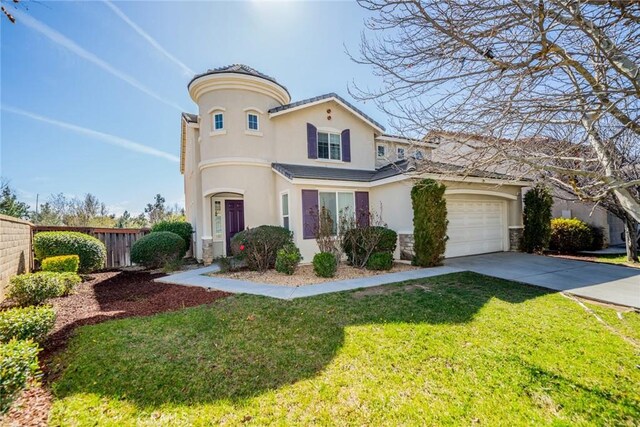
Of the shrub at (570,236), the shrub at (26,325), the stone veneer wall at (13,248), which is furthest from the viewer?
the shrub at (570,236)

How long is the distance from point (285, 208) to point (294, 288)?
202 inches

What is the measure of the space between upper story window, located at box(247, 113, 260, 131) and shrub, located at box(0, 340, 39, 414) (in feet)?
36.4

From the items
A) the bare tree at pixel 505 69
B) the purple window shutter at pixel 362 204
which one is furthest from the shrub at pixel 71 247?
the bare tree at pixel 505 69

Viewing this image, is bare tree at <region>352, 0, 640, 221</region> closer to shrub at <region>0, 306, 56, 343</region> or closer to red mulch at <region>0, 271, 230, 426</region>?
red mulch at <region>0, 271, 230, 426</region>

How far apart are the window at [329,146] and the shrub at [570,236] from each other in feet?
39.2

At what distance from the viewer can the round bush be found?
12328 millimetres

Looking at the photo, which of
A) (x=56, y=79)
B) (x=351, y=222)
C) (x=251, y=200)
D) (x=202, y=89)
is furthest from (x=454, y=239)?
(x=56, y=79)

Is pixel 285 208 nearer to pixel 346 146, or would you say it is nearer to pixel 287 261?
pixel 287 261

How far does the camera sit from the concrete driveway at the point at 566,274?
23.0 feet

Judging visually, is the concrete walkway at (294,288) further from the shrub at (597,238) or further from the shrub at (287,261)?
the shrub at (597,238)

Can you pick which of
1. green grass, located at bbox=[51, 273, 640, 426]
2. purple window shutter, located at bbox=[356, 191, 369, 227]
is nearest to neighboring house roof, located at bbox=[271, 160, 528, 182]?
purple window shutter, located at bbox=[356, 191, 369, 227]

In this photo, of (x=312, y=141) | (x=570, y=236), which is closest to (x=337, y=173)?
(x=312, y=141)

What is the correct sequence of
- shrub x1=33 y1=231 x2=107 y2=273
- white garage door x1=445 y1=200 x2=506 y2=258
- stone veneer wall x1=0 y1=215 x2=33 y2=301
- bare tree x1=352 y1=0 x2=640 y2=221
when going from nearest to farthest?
1. bare tree x1=352 y1=0 x2=640 y2=221
2. stone veneer wall x1=0 y1=215 x2=33 y2=301
3. shrub x1=33 y1=231 x2=107 y2=273
4. white garage door x1=445 y1=200 x2=506 y2=258

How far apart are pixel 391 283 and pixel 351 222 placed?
3342 millimetres
